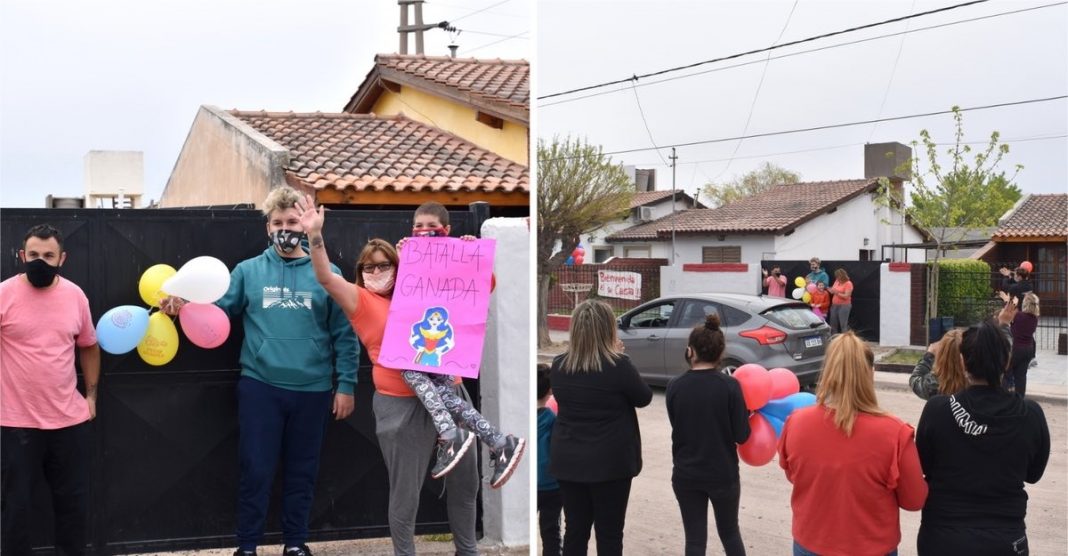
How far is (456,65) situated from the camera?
55.4 ft

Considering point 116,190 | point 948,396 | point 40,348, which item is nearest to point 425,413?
point 40,348

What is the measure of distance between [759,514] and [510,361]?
233 cm

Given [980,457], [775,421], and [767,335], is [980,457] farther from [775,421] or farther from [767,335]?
[767,335]

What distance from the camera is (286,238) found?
3.95 meters

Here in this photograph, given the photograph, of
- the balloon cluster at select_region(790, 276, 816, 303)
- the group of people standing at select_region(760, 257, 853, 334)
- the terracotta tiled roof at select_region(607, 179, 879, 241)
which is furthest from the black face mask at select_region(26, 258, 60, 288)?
the terracotta tiled roof at select_region(607, 179, 879, 241)

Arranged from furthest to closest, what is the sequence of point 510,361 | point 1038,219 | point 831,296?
point 1038,219 < point 831,296 < point 510,361

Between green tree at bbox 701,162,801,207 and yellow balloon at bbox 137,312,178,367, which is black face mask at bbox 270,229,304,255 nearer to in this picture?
yellow balloon at bbox 137,312,178,367

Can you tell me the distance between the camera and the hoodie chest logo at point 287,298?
160 inches

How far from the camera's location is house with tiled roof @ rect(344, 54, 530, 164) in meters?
14.2

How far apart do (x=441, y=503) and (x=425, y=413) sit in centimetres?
137

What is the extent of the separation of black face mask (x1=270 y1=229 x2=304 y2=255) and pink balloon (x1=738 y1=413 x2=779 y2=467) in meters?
2.23

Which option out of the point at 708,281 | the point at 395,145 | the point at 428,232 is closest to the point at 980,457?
the point at 428,232

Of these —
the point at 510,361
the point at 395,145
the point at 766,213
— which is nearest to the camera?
the point at 510,361

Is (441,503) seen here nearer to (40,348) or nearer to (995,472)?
(40,348)
